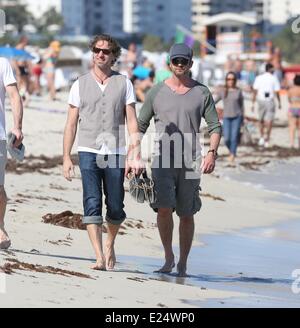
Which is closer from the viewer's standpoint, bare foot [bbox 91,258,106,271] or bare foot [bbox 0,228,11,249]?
bare foot [bbox 91,258,106,271]

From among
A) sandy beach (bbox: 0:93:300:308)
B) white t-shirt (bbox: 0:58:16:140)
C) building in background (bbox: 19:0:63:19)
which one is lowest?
sandy beach (bbox: 0:93:300:308)

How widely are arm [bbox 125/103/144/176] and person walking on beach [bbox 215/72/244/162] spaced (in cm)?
1103

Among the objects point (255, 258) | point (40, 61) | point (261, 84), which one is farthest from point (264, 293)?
point (40, 61)

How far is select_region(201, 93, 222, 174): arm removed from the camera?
986cm

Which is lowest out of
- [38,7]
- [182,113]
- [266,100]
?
[266,100]

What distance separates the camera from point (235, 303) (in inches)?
340

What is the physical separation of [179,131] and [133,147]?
1.36 feet

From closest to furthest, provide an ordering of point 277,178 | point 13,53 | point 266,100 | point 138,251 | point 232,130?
point 138,251
point 277,178
point 232,130
point 266,100
point 13,53

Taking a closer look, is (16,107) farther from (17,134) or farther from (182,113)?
(182,113)

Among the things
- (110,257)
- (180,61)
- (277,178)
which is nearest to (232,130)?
(277,178)

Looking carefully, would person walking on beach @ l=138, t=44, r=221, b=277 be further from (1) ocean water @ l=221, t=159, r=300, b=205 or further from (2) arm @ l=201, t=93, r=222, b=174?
(1) ocean water @ l=221, t=159, r=300, b=205

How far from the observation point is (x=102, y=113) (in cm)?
958

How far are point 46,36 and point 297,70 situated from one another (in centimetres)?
10669

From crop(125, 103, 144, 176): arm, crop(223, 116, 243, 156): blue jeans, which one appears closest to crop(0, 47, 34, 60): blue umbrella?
crop(223, 116, 243, 156): blue jeans
